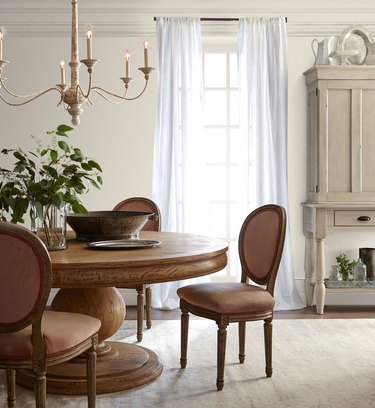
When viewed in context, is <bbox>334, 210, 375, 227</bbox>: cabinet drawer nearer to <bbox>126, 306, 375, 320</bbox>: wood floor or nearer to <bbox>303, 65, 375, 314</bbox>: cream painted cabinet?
<bbox>303, 65, 375, 314</bbox>: cream painted cabinet

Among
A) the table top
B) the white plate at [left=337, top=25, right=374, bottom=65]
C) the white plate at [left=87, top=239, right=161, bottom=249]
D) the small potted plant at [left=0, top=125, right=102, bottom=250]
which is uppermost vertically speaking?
the white plate at [left=337, top=25, right=374, bottom=65]

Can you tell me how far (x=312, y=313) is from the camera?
224 inches

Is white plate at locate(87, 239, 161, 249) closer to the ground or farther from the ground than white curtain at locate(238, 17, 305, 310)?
closer to the ground

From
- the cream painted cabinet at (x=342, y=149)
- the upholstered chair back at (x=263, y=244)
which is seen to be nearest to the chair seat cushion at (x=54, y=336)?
the upholstered chair back at (x=263, y=244)

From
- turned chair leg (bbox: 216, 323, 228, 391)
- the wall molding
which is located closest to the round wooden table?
turned chair leg (bbox: 216, 323, 228, 391)

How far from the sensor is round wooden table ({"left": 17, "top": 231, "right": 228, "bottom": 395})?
9.80 feet

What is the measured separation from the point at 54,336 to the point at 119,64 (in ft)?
12.1

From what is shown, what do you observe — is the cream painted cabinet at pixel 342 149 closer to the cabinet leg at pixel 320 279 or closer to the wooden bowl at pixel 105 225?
the cabinet leg at pixel 320 279

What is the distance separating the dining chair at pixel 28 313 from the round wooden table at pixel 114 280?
265 millimetres

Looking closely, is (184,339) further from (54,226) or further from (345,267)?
(345,267)

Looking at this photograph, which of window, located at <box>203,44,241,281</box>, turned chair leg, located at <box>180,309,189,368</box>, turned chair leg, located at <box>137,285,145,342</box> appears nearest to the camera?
turned chair leg, located at <box>180,309,189,368</box>

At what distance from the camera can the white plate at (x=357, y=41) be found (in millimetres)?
5781

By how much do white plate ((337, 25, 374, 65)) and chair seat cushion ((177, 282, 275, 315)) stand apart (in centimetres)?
279

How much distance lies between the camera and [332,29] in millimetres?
6066
